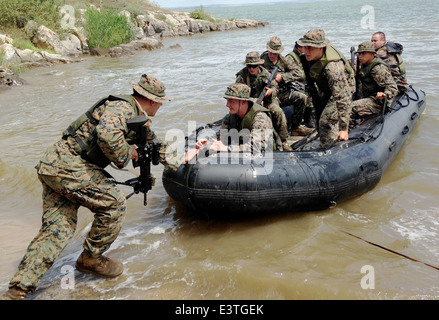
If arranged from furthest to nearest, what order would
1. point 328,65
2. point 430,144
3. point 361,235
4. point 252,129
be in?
point 430,144 < point 328,65 < point 252,129 < point 361,235

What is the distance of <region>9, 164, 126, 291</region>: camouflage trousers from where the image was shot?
2.89 m

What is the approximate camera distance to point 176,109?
9078mm

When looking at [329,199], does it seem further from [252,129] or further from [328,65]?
[328,65]

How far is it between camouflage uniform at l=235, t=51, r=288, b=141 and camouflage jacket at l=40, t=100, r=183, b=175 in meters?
2.98

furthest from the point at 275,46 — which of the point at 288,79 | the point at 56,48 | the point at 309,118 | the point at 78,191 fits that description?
the point at 56,48

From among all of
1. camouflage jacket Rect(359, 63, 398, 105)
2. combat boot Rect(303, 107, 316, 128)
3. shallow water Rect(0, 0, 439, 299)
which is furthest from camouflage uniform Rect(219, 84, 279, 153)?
combat boot Rect(303, 107, 316, 128)

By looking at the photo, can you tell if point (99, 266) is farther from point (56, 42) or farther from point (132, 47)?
point (132, 47)

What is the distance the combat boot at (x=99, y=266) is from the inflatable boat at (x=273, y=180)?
0.97 metres

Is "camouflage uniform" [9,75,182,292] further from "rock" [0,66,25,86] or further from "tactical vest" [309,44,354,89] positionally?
"rock" [0,66,25,86]

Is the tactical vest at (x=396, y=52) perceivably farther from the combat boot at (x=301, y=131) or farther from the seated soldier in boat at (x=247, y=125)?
the seated soldier in boat at (x=247, y=125)

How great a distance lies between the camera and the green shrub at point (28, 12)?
1716 cm

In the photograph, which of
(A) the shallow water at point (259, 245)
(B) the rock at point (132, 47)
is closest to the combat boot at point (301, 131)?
(A) the shallow water at point (259, 245)

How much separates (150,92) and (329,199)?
2251 millimetres

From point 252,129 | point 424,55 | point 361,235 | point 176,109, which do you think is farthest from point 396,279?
point 424,55
